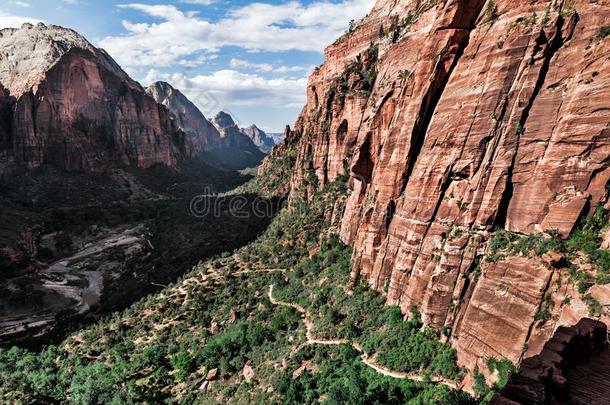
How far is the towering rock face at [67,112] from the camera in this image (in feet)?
458

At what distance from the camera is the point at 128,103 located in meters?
181

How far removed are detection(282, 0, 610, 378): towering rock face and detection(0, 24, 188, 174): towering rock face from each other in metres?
147

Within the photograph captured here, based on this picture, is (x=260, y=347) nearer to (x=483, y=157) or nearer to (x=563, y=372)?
(x=483, y=157)

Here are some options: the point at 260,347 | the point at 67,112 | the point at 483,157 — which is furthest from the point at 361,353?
the point at 67,112

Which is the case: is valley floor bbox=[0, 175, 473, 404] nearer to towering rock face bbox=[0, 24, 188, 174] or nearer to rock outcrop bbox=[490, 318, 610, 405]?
rock outcrop bbox=[490, 318, 610, 405]

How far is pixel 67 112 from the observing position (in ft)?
494

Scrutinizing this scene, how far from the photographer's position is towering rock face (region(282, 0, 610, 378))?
1031 inches

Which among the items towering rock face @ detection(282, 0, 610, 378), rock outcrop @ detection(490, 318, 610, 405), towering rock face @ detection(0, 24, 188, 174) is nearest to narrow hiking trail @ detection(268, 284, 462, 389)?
towering rock face @ detection(282, 0, 610, 378)

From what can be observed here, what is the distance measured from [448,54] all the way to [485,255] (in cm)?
2034

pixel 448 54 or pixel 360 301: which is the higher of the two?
pixel 448 54

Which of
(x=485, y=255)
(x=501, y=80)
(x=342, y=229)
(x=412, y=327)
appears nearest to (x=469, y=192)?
(x=485, y=255)

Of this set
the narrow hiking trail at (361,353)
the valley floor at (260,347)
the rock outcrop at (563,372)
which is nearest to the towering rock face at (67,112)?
the valley floor at (260,347)

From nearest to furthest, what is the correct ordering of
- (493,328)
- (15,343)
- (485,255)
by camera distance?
1. (493,328)
2. (485,255)
3. (15,343)

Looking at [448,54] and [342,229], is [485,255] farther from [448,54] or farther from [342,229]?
[342,229]
